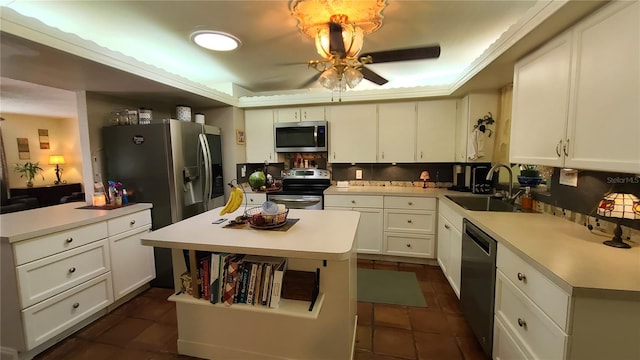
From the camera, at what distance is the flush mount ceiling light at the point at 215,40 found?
210 centimetres

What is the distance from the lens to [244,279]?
1456 mm

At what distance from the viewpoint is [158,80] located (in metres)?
2.35

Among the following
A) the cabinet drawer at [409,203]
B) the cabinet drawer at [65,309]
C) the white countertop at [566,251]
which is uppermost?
the white countertop at [566,251]

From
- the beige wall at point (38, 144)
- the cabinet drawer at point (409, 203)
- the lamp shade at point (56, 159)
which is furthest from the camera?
the lamp shade at point (56, 159)

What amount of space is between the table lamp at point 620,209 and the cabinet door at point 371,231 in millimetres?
2039

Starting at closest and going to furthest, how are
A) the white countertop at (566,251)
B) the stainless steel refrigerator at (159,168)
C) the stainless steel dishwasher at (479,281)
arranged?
the white countertop at (566,251)
the stainless steel dishwasher at (479,281)
the stainless steel refrigerator at (159,168)

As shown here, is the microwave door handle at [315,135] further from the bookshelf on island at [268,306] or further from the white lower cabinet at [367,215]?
the bookshelf on island at [268,306]

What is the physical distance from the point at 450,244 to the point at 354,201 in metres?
1.18

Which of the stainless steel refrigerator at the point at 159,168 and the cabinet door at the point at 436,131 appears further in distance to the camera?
the cabinet door at the point at 436,131

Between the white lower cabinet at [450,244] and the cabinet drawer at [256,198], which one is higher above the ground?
the cabinet drawer at [256,198]

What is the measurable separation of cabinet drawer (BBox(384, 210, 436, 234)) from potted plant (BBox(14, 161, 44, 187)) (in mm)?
8297

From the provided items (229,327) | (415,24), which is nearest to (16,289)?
(229,327)

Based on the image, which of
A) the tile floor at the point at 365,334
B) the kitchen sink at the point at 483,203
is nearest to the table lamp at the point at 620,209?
the kitchen sink at the point at 483,203

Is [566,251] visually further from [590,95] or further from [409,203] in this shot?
[409,203]
